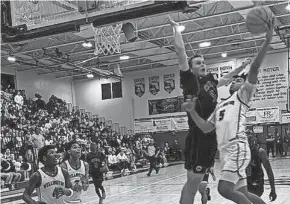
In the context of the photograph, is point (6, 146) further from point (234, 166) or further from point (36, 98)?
point (234, 166)

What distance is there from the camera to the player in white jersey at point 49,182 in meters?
5.15

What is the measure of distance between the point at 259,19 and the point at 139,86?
26.9 meters

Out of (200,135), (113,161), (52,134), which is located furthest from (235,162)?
(52,134)

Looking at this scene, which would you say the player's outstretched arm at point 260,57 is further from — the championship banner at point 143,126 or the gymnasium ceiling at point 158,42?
the championship banner at point 143,126

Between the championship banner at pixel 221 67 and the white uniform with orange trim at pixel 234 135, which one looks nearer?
the white uniform with orange trim at pixel 234 135

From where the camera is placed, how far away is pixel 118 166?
819 inches

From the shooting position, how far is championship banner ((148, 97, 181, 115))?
95.4 feet

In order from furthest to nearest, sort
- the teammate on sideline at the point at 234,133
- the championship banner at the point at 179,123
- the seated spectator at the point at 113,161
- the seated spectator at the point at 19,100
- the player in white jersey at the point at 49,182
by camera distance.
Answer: the championship banner at the point at 179,123 → the seated spectator at the point at 19,100 → the seated spectator at the point at 113,161 → the player in white jersey at the point at 49,182 → the teammate on sideline at the point at 234,133

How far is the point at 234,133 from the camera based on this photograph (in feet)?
12.1

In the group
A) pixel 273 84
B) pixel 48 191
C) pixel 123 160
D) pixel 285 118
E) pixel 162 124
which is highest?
pixel 273 84

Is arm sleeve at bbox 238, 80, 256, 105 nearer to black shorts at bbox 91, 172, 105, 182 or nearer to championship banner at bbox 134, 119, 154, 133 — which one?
black shorts at bbox 91, 172, 105, 182

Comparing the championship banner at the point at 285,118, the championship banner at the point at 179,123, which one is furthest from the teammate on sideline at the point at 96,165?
the championship banner at the point at 179,123

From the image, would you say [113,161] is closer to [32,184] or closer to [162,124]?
[162,124]

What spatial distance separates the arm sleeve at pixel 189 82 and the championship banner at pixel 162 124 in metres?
24.7
